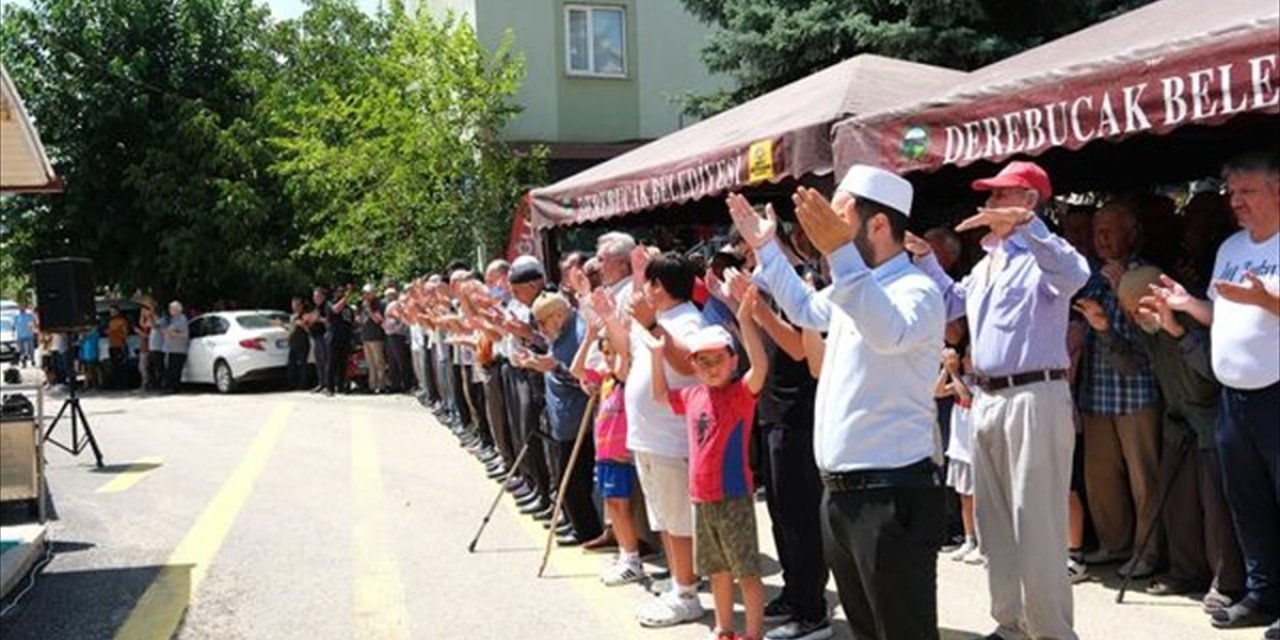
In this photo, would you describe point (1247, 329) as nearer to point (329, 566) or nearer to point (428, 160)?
point (329, 566)

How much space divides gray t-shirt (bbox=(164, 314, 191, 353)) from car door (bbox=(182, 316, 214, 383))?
0.12 metres

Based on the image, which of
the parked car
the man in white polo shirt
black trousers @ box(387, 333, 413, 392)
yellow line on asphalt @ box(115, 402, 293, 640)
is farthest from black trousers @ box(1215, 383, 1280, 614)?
the parked car

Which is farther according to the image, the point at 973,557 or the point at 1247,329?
the point at 973,557

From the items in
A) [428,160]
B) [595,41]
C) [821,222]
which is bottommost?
[821,222]

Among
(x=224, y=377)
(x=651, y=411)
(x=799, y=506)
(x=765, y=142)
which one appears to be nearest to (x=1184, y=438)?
(x=799, y=506)

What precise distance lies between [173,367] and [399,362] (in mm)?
6433

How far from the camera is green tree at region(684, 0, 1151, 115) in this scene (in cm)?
1488

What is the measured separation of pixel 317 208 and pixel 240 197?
94.2 inches

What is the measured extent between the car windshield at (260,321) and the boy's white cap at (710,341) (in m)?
19.0

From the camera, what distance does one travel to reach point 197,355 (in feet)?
77.5

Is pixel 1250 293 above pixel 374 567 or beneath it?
above

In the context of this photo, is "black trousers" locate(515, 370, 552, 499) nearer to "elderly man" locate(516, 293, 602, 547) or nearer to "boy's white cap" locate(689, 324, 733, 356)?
"elderly man" locate(516, 293, 602, 547)

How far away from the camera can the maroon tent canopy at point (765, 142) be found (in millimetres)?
7418

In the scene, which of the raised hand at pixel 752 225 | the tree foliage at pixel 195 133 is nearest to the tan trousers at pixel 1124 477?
the raised hand at pixel 752 225
